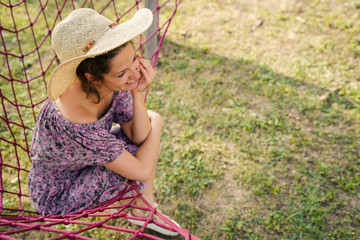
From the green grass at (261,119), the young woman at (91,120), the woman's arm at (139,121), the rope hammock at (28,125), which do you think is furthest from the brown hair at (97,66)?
the green grass at (261,119)

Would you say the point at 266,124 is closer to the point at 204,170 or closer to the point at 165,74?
the point at 204,170

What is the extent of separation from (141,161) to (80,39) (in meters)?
0.56

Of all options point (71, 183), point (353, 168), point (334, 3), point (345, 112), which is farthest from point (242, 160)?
point (334, 3)

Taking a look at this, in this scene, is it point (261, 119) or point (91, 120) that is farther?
point (261, 119)

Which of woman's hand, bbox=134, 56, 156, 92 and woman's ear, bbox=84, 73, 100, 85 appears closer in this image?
woman's ear, bbox=84, 73, 100, 85

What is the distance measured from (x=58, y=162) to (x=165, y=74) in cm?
142

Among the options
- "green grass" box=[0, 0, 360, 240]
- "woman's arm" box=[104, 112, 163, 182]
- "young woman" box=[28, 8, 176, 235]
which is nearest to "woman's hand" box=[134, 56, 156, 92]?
"young woman" box=[28, 8, 176, 235]

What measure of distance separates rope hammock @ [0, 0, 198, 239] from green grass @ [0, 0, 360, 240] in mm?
260

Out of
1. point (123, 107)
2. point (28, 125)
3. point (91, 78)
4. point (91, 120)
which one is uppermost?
point (91, 78)

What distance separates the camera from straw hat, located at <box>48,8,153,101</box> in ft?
3.46

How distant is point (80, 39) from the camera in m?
1.06

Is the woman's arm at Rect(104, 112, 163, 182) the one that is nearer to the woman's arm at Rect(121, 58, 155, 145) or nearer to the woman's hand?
the woman's arm at Rect(121, 58, 155, 145)

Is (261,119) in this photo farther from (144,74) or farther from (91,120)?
(91,120)

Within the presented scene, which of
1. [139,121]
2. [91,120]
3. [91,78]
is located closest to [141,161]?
[139,121]
